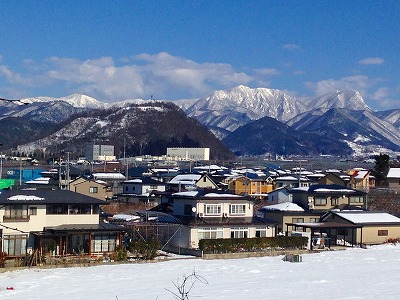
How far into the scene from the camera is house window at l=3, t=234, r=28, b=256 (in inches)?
948

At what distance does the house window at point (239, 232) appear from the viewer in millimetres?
28938

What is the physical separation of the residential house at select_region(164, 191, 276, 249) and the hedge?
130cm

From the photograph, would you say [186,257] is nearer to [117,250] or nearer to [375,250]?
[117,250]

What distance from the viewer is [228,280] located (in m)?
20.6

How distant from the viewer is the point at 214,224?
28.5 meters

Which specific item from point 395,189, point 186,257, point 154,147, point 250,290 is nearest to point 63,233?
point 186,257

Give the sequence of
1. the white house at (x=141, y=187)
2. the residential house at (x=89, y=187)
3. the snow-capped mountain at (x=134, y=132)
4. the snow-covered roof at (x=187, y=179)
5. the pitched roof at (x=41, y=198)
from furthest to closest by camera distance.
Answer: the snow-capped mountain at (x=134, y=132)
the snow-covered roof at (x=187, y=179)
the white house at (x=141, y=187)
the residential house at (x=89, y=187)
the pitched roof at (x=41, y=198)

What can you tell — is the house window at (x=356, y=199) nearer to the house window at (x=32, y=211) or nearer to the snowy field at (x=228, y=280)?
the snowy field at (x=228, y=280)

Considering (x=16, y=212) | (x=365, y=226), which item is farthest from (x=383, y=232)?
(x=16, y=212)

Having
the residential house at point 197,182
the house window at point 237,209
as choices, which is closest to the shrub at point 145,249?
the house window at point 237,209

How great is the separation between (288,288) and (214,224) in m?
9.88

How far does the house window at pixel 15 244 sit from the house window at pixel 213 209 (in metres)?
8.36

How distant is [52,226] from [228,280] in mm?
8345

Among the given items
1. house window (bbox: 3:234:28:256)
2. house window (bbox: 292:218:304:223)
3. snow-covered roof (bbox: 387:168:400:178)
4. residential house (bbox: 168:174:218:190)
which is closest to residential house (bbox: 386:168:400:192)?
snow-covered roof (bbox: 387:168:400:178)
